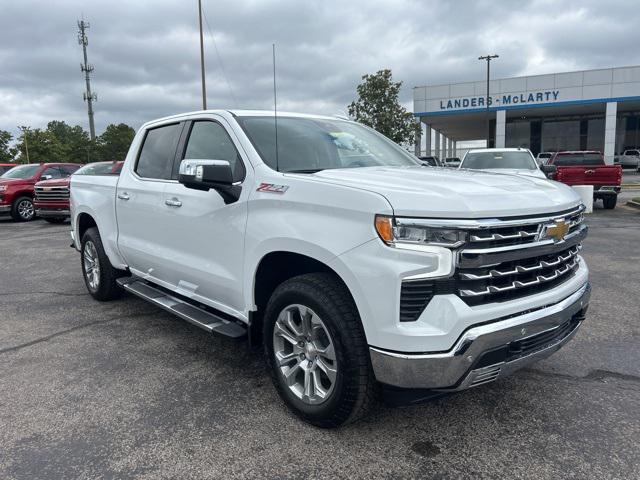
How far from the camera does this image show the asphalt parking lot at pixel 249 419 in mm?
2652

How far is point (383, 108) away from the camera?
1313 inches

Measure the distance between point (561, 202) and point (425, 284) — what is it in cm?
108

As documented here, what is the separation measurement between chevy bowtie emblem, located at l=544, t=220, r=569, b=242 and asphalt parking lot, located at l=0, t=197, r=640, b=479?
1.10m

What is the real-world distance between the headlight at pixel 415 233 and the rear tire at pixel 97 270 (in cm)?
390

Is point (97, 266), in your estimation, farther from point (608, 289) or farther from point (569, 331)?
point (608, 289)

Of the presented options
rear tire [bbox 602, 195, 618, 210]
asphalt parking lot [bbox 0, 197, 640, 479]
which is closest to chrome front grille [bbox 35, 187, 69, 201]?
asphalt parking lot [bbox 0, 197, 640, 479]

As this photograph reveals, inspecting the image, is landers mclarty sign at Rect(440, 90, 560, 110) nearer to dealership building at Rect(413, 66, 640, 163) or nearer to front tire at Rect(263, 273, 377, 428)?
dealership building at Rect(413, 66, 640, 163)

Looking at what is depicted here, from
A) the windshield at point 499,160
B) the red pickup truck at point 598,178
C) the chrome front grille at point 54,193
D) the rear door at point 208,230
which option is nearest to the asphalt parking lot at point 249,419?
the rear door at point 208,230

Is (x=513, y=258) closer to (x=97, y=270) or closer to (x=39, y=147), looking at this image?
(x=97, y=270)

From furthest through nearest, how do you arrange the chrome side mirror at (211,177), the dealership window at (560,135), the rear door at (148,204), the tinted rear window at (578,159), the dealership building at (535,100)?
1. the dealership window at (560,135)
2. the dealership building at (535,100)
3. the tinted rear window at (578,159)
4. the rear door at (148,204)
5. the chrome side mirror at (211,177)

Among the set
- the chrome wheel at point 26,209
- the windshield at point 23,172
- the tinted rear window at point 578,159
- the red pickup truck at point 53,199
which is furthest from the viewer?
the tinted rear window at point 578,159

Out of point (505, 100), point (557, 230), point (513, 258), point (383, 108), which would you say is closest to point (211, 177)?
point (513, 258)

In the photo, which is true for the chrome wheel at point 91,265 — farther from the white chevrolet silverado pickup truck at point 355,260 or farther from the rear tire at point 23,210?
the rear tire at point 23,210

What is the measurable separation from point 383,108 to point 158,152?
30240 mm
